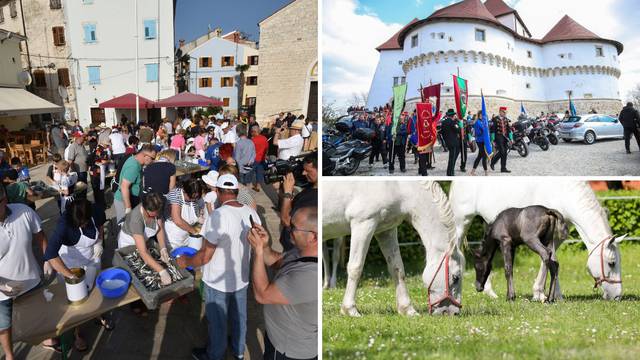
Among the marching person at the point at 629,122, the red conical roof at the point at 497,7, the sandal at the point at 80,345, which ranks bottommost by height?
the sandal at the point at 80,345

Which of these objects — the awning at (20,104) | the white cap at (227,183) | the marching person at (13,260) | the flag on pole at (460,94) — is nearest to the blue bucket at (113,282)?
the marching person at (13,260)

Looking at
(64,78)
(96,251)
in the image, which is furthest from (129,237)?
(64,78)

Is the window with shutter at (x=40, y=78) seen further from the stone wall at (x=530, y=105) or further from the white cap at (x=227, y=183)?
the stone wall at (x=530, y=105)

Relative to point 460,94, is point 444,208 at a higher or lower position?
lower

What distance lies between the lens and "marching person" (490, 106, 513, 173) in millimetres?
1764

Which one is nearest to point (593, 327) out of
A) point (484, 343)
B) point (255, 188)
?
point (484, 343)

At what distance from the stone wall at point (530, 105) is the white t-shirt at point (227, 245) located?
152cm

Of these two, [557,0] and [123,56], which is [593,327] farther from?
[123,56]

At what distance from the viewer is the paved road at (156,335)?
3369 millimetres

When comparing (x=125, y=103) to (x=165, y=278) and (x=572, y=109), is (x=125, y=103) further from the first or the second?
(x=572, y=109)

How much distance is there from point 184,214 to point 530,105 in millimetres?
3210

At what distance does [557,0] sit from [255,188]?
769cm

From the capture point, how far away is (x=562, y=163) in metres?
1.84

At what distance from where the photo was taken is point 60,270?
277 centimetres
